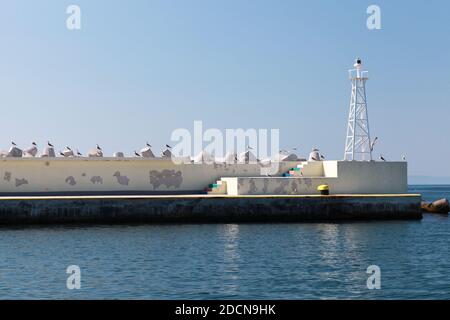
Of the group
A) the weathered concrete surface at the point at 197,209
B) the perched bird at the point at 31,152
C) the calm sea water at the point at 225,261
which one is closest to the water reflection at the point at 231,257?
the calm sea water at the point at 225,261

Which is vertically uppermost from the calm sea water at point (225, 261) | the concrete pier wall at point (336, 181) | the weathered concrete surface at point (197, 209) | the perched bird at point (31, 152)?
the perched bird at point (31, 152)

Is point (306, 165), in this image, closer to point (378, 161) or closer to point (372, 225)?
point (378, 161)

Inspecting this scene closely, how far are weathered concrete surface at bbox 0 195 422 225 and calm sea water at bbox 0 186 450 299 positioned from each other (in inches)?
71.8

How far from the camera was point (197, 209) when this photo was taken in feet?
131

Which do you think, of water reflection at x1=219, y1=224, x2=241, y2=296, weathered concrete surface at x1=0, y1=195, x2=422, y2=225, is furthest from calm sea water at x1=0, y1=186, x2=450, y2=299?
weathered concrete surface at x1=0, y1=195, x2=422, y2=225

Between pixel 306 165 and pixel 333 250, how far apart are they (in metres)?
17.6

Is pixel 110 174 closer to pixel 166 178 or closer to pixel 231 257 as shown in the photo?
pixel 166 178

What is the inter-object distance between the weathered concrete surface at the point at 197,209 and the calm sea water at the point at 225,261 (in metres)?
1.82

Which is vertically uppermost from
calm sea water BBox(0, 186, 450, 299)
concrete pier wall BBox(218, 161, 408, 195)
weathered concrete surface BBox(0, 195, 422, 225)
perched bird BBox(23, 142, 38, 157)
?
perched bird BBox(23, 142, 38, 157)

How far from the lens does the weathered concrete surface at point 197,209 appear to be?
3847 cm

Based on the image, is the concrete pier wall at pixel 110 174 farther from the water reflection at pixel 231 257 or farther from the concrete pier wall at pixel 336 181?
the water reflection at pixel 231 257

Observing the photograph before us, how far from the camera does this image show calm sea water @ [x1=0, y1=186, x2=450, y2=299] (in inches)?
778

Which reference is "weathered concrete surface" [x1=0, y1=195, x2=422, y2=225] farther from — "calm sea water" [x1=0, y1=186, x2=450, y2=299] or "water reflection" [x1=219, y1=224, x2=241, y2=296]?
"water reflection" [x1=219, y1=224, x2=241, y2=296]

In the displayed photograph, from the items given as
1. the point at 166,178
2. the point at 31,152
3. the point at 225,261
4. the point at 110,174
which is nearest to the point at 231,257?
the point at 225,261
